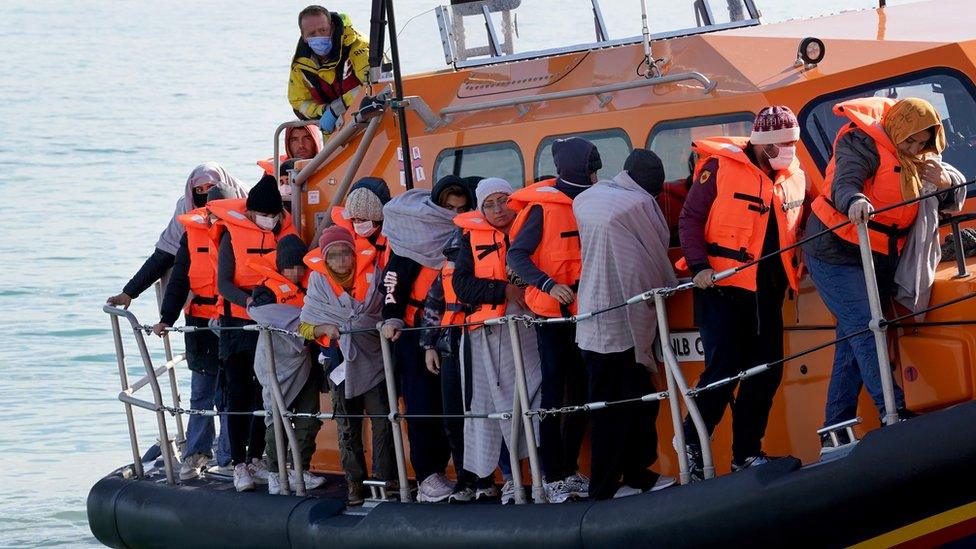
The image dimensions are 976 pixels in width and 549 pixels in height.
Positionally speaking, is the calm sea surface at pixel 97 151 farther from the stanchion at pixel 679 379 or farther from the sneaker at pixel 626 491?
the sneaker at pixel 626 491

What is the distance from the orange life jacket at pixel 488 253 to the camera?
6.05 metres

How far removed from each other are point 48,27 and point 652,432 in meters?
30.0

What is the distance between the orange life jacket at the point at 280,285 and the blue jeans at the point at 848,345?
2590 mm

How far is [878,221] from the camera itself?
5223 mm

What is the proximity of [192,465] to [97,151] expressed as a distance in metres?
16.9

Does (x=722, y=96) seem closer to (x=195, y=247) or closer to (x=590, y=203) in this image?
(x=590, y=203)

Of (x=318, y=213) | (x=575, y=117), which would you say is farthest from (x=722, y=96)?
(x=318, y=213)

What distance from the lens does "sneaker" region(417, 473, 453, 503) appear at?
646 cm

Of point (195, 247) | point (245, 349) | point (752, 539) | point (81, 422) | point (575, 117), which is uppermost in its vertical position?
point (575, 117)

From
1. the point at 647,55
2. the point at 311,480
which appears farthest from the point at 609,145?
the point at 311,480

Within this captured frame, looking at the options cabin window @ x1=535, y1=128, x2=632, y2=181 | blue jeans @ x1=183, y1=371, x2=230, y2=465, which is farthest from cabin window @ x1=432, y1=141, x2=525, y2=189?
blue jeans @ x1=183, y1=371, x2=230, y2=465

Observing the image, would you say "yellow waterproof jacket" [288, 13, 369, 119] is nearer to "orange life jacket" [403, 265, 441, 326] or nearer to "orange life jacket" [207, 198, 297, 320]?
"orange life jacket" [207, 198, 297, 320]

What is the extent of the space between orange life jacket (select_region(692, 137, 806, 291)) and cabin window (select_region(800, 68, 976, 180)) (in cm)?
32

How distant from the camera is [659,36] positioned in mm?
6750
